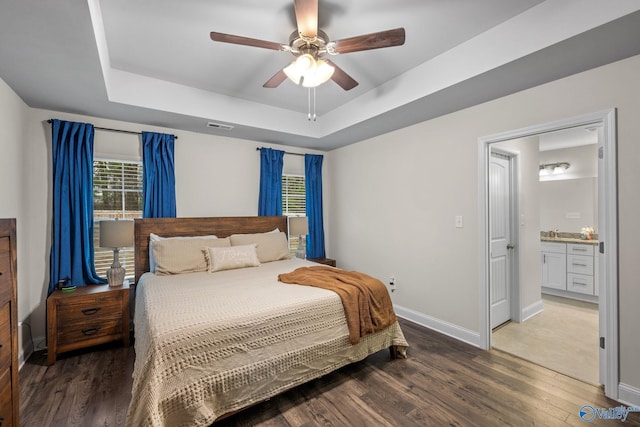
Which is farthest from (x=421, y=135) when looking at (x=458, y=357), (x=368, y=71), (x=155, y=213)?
(x=155, y=213)

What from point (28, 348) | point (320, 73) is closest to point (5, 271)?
point (320, 73)

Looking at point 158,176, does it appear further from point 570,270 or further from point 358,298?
point 570,270

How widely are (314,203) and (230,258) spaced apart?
1.95 metres

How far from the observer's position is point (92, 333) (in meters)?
2.68

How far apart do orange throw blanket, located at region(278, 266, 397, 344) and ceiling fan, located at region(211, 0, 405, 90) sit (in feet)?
5.52

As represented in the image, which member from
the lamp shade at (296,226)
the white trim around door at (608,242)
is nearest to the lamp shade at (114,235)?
the lamp shade at (296,226)

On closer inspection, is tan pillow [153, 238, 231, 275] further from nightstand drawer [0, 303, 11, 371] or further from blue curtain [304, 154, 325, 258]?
blue curtain [304, 154, 325, 258]

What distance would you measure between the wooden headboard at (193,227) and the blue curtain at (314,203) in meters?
0.59

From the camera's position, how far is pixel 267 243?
369 cm

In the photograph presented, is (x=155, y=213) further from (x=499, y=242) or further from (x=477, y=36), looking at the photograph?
(x=499, y=242)

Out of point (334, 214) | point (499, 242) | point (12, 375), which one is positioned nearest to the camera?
point (12, 375)

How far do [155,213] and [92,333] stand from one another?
1.36m

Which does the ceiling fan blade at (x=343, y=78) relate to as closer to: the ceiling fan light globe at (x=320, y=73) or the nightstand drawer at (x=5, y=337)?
the ceiling fan light globe at (x=320, y=73)

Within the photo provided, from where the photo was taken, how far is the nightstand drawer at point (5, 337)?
46.5 inches
